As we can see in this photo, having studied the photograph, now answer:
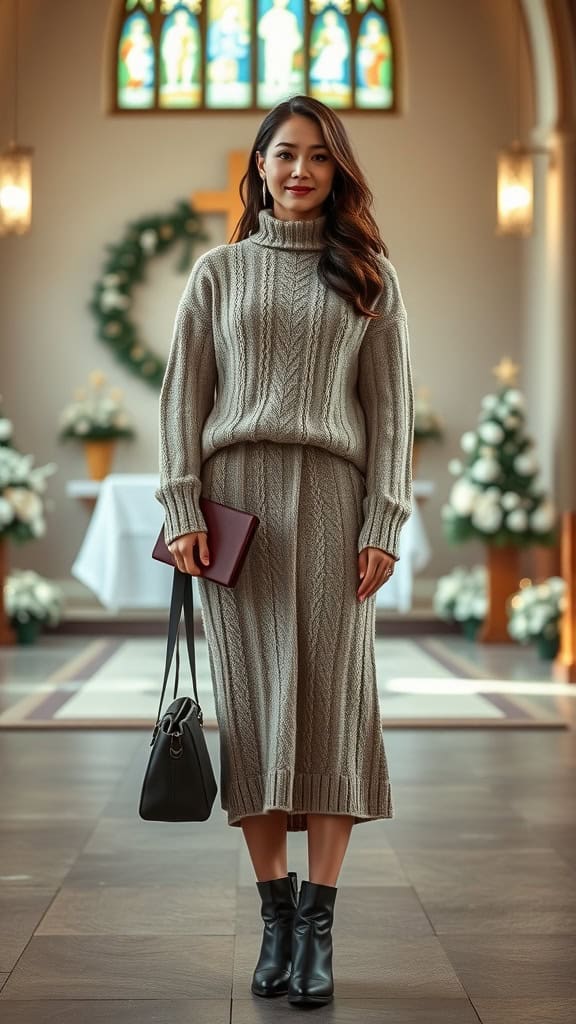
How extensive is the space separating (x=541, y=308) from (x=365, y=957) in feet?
25.8

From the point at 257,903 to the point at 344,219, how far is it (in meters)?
1.49

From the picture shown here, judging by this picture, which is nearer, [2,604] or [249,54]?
[2,604]

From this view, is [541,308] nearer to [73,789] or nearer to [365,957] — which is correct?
[73,789]

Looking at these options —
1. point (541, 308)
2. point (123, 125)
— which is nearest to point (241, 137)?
point (123, 125)

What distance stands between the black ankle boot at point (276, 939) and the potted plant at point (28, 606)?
21.4 feet

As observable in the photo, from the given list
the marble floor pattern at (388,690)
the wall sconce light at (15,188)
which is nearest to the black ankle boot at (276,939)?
the marble floor pattern at (388,690)

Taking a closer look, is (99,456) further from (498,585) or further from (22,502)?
(498,585)

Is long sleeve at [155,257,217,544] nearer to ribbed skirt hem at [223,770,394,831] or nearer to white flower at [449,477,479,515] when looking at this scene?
ribbed skirt hem at [223,770,394,831]

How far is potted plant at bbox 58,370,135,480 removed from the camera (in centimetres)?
1064

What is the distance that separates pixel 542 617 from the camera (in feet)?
26.8

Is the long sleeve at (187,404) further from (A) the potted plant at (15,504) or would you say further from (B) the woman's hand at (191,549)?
(A) the potted plant at (15,504)

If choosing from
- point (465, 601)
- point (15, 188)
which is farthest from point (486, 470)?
point (15, 188)

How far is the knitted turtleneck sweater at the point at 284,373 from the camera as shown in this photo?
267 centimetres

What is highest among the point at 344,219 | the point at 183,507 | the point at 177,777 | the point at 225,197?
the point at 225,197
